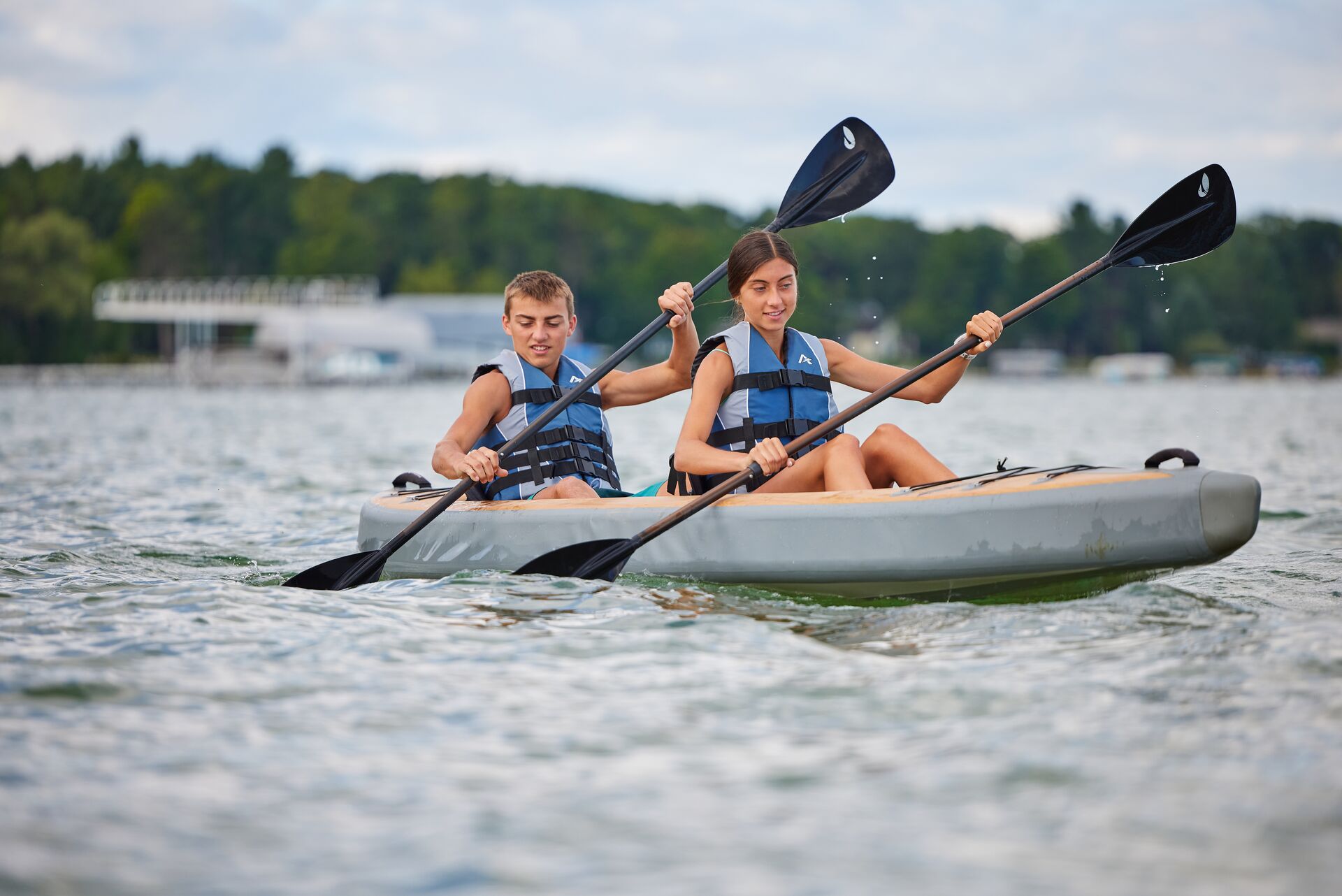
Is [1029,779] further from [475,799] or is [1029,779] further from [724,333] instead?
[724,333]

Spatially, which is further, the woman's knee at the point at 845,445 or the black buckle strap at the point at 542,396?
the black buckle strap at the point at 542,396

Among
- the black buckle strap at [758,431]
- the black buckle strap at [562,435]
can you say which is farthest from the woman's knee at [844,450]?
the black buckle strap at [562,435]

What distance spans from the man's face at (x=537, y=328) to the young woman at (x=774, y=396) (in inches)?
28.8

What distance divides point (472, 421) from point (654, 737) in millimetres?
2427

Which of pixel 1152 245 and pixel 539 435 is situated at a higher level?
pixel 1152 245

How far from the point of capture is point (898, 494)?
15.0 feet

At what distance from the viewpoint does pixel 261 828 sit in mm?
2705

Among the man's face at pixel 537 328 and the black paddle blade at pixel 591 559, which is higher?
the man's face at pixel 537 328

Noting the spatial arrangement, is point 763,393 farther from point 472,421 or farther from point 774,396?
point 472,421

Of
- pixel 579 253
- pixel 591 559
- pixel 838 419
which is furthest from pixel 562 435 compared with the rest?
pixel 579 253

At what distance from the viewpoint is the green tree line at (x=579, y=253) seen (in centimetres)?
7862

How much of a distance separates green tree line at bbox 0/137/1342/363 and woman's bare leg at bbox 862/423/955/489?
70564mm

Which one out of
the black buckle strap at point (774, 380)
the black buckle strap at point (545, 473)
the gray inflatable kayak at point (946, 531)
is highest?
the black buckle strap at point (774, 380)

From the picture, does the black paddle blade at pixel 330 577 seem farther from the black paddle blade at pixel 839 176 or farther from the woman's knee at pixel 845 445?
the black paddle blade at pixel 839 176
